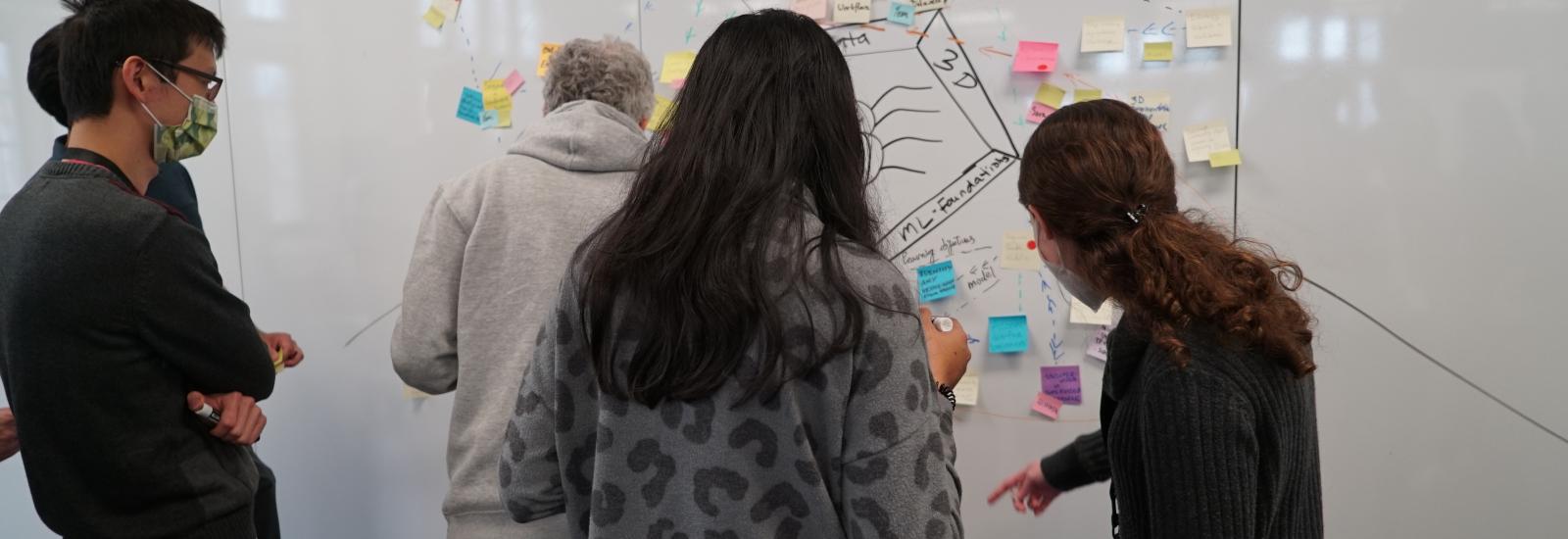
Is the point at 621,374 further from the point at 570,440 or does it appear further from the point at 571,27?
the point at 571,27

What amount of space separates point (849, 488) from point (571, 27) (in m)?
1.67

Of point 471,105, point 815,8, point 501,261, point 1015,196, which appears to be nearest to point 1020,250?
point 1015,196

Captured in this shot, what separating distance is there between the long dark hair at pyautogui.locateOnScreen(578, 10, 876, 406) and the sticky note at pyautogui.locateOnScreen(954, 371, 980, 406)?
3.92 feet

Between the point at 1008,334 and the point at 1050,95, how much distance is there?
19.5 inches

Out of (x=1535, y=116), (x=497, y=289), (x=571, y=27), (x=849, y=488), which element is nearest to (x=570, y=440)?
(x=849, y=488)

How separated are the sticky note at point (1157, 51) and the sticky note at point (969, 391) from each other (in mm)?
724

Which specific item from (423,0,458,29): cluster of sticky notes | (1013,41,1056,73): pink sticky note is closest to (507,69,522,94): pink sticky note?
(423,0,458,29): cluster of sticky notes

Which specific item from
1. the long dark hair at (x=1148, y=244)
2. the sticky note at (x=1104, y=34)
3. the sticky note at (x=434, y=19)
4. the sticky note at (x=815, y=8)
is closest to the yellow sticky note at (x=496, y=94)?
the sticky note at (x=434, y=19)

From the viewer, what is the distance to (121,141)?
1453mm

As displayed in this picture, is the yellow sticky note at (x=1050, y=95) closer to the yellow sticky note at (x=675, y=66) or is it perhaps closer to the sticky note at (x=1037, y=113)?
the sticky note at (x=1037, y=113)

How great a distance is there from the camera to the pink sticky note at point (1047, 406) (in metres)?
2.09

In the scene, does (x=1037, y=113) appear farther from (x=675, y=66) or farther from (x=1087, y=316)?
(x=675, y=66)

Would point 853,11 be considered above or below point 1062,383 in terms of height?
above

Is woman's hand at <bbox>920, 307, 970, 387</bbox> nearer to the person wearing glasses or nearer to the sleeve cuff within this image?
the sleeve cuff
